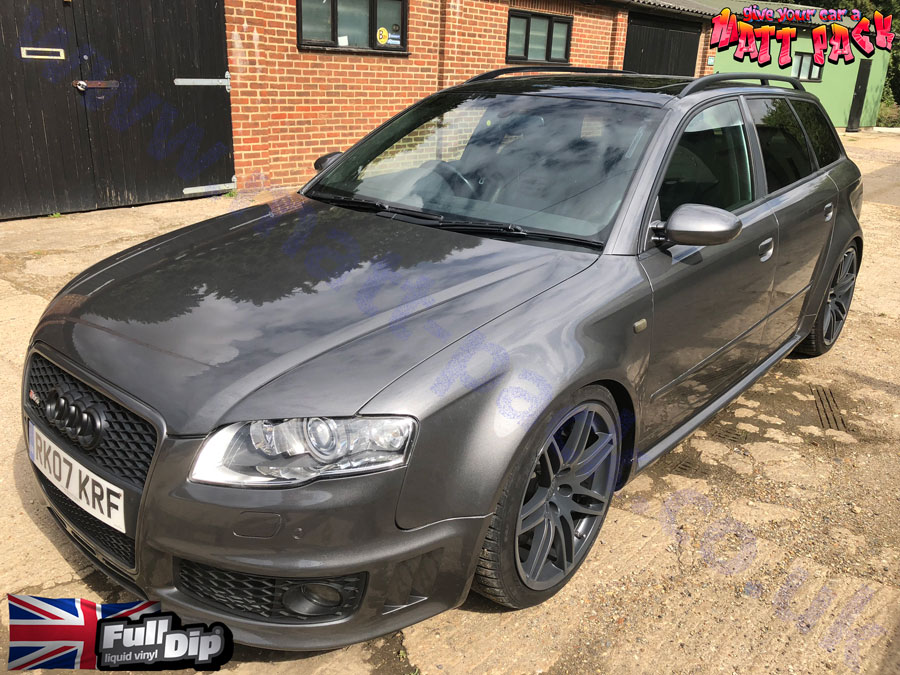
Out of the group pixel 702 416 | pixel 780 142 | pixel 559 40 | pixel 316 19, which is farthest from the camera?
pixel 559 40

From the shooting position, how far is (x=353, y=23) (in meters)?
9.43

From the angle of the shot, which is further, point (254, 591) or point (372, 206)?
point (372, 206)

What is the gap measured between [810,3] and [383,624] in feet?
137

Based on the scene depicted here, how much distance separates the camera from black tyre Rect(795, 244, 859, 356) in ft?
14.9

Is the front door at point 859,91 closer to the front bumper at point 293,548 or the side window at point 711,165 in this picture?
the side window at point 711,165

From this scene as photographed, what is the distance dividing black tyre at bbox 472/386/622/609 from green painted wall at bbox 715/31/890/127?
2294 centimetres

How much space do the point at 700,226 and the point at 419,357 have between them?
3.96 ft

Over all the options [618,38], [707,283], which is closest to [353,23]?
[618,38]

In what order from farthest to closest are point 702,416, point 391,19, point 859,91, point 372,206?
1. point 859,91
2. point 391,19
3. point 702,416
4. point 372,206

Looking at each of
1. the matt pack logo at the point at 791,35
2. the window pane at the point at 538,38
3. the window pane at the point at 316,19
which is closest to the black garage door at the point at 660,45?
the matt pack logo at the point at 791,35

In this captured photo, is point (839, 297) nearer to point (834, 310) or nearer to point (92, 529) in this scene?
point (834, 310)

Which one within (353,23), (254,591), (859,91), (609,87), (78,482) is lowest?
(254,591)

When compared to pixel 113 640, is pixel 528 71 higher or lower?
higher

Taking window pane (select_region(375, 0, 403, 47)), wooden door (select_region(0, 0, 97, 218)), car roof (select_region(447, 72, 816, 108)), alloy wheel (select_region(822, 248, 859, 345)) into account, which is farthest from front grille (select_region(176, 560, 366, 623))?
window pane (select_region(375, 0, 403, 47))
